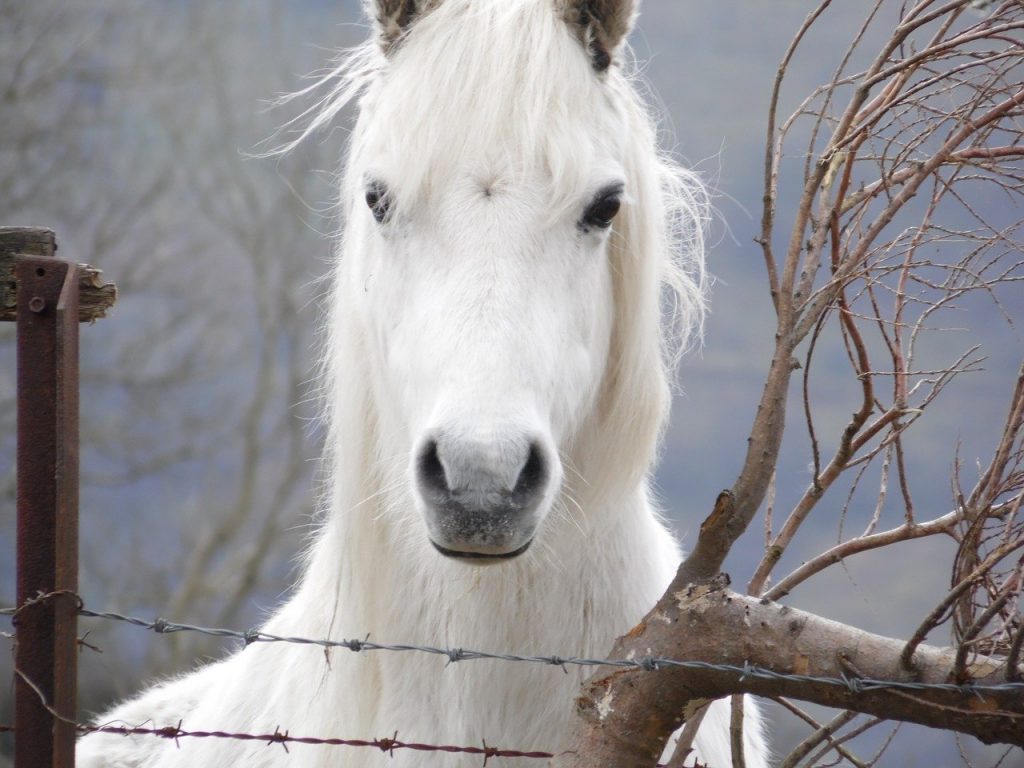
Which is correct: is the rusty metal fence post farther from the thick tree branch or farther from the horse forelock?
the thick tree branch

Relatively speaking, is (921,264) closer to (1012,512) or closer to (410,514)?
(1012,512)

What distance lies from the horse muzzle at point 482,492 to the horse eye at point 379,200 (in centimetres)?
55

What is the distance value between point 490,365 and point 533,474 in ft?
0.58

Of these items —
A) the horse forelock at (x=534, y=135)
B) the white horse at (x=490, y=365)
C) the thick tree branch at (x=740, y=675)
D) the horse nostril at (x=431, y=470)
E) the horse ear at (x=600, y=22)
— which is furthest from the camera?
the horse ear at (x=600, y=22)

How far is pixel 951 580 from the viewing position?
1506 mm

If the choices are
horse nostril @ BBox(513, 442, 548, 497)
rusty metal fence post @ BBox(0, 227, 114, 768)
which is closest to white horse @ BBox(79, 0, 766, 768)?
horse nostril @ BBox(513, 442, 548, 497)

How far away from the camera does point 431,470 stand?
1.53 meters

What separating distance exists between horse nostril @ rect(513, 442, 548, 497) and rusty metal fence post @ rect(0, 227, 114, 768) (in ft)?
2.38

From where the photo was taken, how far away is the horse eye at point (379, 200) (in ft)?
6.08

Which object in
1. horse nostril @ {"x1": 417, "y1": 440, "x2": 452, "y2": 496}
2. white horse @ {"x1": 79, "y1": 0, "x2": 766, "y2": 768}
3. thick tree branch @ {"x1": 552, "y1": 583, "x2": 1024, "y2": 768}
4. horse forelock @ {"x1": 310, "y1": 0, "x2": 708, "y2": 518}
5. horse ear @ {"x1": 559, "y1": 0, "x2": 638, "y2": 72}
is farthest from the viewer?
horse ear @ {"x1": 559, "y1": 0, "x2": 638, "y2": 72}

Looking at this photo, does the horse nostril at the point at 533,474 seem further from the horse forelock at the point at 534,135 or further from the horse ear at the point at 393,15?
the horse ear at the point at 393,15

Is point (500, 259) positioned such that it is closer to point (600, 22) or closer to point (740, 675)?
point (600, 22)

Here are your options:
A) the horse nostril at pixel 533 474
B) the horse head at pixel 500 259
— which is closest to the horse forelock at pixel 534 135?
the horse head at pixel 500 259

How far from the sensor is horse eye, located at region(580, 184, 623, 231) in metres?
1.81
